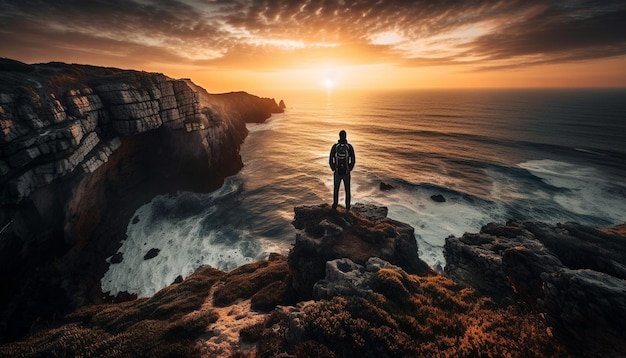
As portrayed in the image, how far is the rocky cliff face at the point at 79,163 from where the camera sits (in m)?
17.6

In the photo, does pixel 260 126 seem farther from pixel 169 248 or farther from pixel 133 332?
pixel 133 332

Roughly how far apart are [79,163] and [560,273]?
112 ft

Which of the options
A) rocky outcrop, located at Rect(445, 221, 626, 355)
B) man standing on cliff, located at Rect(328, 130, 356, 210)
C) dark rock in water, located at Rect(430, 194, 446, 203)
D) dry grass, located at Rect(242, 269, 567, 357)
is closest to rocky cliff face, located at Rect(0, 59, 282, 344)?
dry grass, located at Rect(242, 269, 567, 357)

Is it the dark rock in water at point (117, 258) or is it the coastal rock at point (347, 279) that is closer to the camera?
the coastal rock at point (347, 279)

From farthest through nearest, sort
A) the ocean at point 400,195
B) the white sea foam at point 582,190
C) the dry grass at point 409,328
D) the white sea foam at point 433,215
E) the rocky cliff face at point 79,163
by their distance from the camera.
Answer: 1. the white sea foam at point 582,190
2. the ocean at point 400,195
3. the white sea foam at point 433,215
4. the rocky cliff face at point 79,163
5. the dry grass at point 409,328

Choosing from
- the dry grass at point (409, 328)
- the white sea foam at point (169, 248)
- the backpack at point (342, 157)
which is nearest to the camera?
the dry grass at point (409, 328)

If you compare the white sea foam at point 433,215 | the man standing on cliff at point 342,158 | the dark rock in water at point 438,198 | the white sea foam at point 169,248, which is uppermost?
the man standing on cliff at point 342,158

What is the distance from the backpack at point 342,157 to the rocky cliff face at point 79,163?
2186 centimetres

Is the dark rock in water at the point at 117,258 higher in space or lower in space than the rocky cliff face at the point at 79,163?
lower

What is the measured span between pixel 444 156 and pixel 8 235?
63265 mm

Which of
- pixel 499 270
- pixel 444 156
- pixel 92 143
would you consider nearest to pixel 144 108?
pixel 92 143

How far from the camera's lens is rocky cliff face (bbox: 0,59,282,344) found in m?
17.6

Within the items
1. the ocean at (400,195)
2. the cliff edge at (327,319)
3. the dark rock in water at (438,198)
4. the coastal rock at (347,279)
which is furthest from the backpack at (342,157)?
the dark rock in water at (438,198)

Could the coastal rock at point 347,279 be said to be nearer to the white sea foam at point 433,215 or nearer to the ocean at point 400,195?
the white sea foam at point 433,215
